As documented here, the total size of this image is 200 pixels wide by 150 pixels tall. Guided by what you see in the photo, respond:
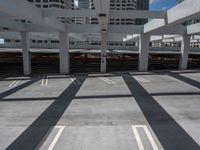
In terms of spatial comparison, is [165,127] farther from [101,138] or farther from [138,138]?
[101,138]

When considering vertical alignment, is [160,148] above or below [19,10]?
below

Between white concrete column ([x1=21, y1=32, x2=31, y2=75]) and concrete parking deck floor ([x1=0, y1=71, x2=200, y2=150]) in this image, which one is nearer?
concrete parking deck floor ([x1=0, y1=71, x2=200, y2=150])

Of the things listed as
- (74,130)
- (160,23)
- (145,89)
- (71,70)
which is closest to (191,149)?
(74,130)

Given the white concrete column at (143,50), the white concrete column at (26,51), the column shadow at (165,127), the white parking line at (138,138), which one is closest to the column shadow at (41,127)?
the white parking line at (138,138)

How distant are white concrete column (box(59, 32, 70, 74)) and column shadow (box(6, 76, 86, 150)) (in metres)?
10.5

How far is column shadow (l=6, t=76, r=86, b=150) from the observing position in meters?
6.42

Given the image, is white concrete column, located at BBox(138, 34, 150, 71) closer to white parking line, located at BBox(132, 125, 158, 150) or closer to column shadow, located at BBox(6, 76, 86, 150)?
column shadow, located at BBox(6, 76, 86, 150)

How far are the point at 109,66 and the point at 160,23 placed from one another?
442 inches

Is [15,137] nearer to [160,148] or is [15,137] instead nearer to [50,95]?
[160,148]

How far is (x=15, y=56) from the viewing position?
28359 millimetres

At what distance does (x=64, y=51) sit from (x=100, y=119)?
14.4 meters

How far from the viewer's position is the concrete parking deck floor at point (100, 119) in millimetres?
6527

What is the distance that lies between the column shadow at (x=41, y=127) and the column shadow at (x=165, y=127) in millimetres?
3817

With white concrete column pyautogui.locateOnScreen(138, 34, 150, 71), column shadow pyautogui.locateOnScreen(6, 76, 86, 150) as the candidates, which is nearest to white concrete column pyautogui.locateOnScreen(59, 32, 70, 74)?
white concrete column pyautogui.locateOnScreen(138, 34, 150, 71)
